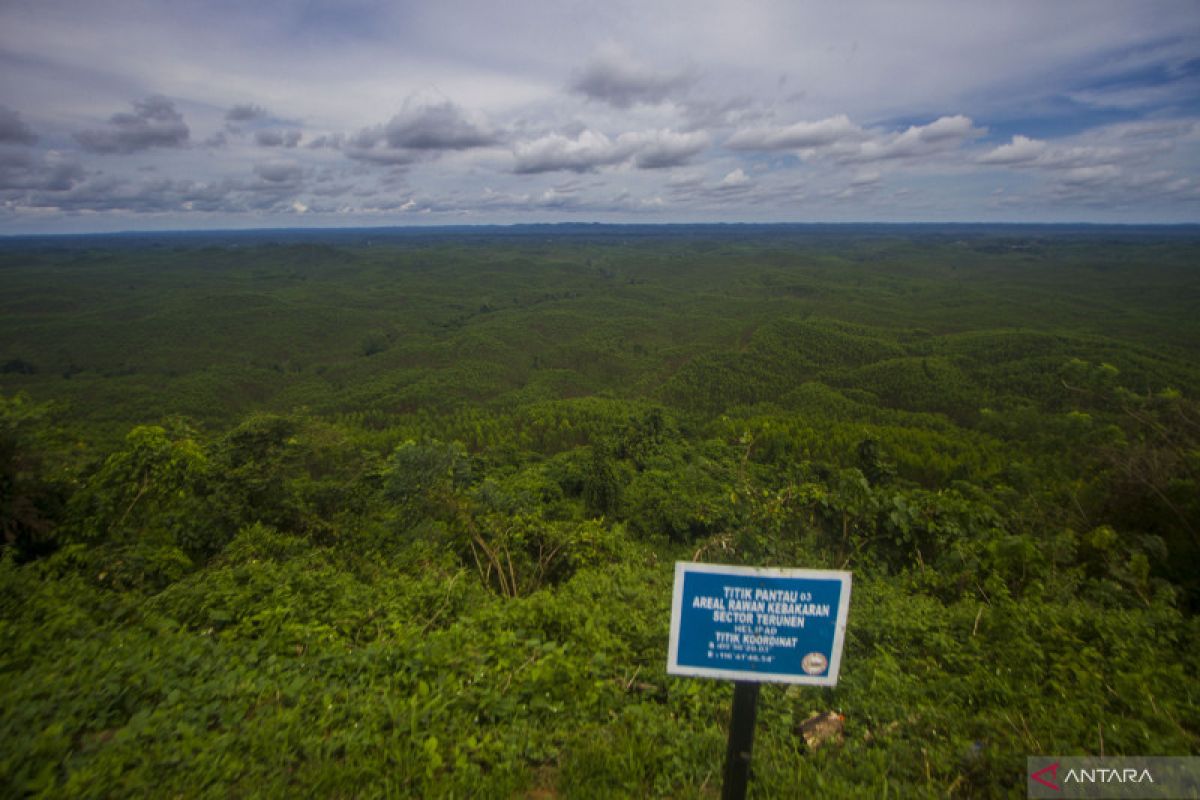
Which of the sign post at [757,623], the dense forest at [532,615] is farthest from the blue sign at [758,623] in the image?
the dense forest at [532,615]

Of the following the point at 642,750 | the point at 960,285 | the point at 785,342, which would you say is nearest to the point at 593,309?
the point at 785,342

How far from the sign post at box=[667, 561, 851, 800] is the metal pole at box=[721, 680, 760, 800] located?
7 centimetres

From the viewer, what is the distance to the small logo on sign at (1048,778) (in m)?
3.27

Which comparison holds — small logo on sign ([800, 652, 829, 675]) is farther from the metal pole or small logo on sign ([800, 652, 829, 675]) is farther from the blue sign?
the metal pole

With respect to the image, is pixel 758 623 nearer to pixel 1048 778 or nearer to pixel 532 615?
pixel 1048 778

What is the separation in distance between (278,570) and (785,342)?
3388 inches

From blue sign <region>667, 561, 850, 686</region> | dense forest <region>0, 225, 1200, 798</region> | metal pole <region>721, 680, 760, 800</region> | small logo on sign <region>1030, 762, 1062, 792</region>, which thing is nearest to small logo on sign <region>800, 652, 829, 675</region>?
blue sign <region>667, 561, 850, 686</region>

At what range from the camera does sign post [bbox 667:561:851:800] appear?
245 centimetres

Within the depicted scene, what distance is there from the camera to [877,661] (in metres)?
4.97

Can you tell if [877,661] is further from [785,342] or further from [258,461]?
[785,342]

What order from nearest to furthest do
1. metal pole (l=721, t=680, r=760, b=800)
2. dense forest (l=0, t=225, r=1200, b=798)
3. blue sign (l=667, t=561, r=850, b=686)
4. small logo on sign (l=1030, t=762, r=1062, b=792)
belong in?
blue sign (l=667, t=561, r=850, b=686), metal pole (l=721, t=680, r=760, b=800), small logo on sign (l=1030, t=762, r=1062, b=792), dense forest (l=0, t=225, r=1200, b=798)

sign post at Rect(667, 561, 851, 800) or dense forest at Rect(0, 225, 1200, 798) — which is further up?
sign post at Rect(667, 561, 851, 800)

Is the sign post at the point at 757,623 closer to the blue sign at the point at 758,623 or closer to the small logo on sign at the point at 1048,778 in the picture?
the blue sign at the point at 758,623

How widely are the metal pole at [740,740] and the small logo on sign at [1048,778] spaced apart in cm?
218
